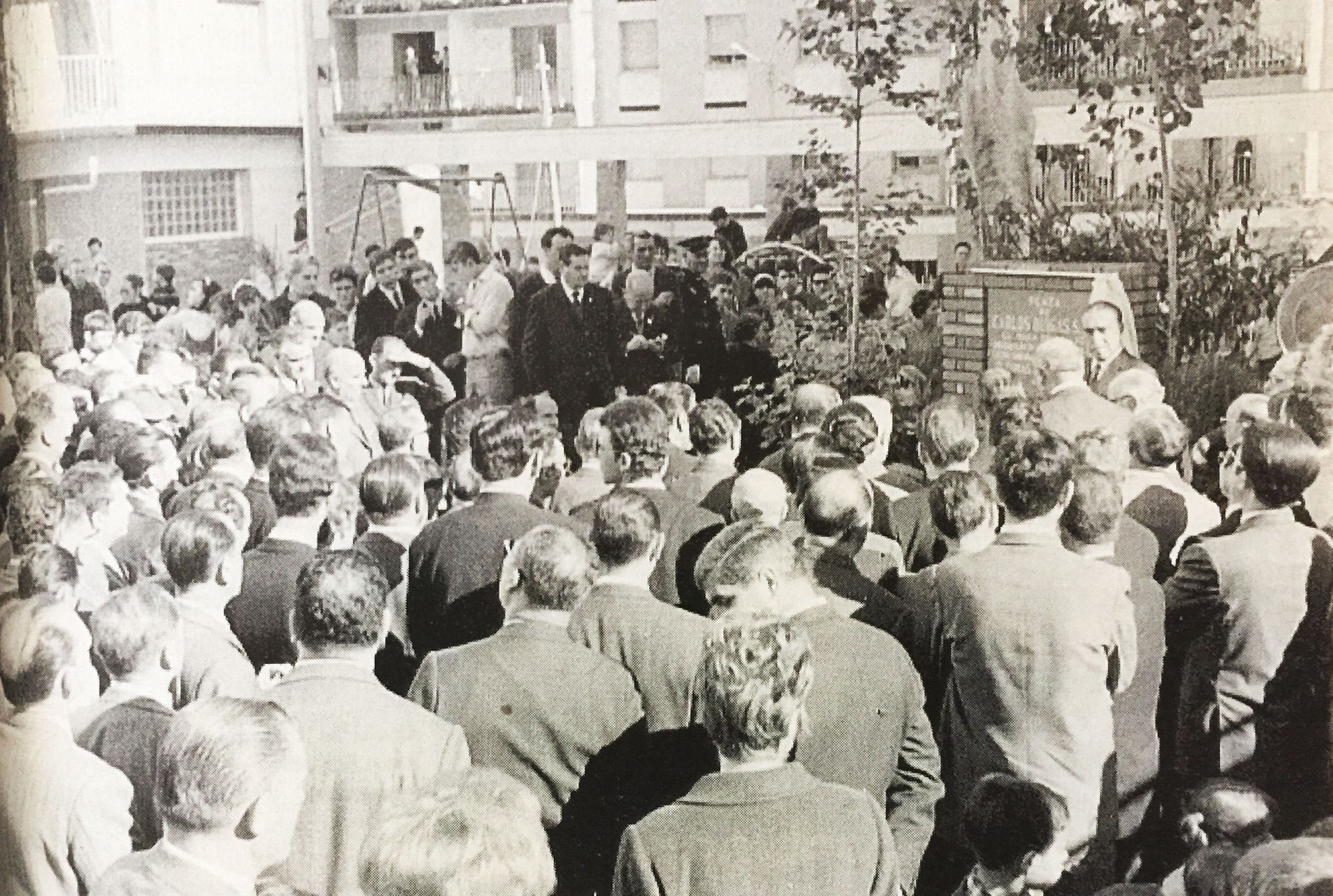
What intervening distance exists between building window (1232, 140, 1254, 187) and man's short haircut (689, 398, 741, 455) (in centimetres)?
133

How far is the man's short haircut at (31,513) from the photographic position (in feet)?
9.80

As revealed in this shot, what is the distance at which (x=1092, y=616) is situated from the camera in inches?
92.9

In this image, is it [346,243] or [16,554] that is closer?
[16,554]

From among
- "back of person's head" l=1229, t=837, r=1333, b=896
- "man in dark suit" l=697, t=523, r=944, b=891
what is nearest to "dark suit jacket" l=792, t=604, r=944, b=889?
"man in dark suit" l=697, t=523, r=944, b=891

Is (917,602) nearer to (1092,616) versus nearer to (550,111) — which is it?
(1092,616)

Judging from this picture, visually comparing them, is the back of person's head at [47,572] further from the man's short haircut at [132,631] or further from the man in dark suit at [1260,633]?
the man in dark suit at [1260,633]

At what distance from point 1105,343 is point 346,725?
8.15ft

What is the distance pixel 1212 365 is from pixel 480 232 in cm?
213

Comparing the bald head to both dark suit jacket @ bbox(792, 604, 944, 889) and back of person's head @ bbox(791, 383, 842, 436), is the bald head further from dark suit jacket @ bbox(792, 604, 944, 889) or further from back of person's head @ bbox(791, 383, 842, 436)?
back of person's head @ bbox(791, 383, 842, 436)

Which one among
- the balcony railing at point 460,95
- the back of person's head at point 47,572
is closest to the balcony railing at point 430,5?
the balcony railing at point 460,95

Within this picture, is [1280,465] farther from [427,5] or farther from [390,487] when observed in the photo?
[427,5]

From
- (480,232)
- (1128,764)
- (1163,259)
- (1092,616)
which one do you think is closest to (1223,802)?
(1092,616)

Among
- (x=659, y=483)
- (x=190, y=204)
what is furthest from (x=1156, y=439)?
(x=190, y=204)

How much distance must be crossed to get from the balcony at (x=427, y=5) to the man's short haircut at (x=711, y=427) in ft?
4.56
